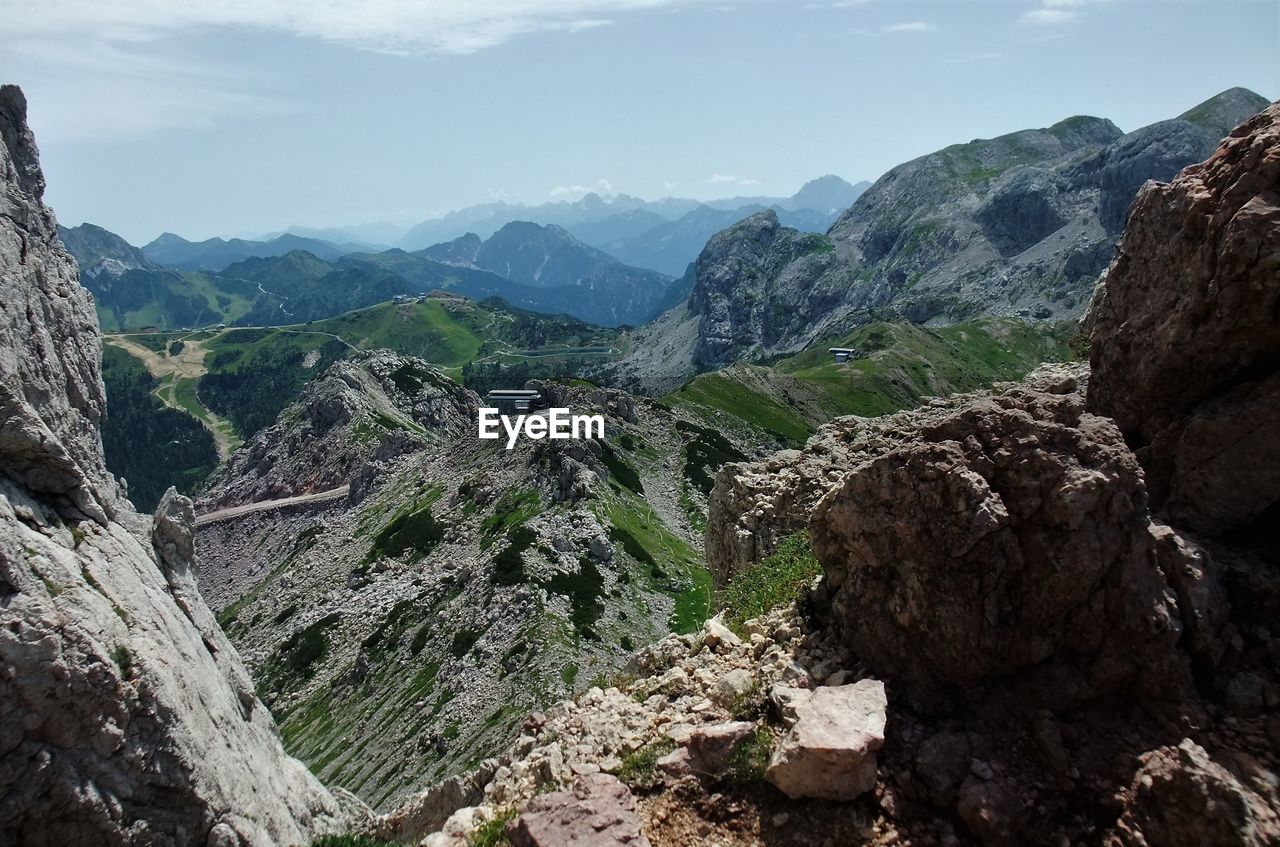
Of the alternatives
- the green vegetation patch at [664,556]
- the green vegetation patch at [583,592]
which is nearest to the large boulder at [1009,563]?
the green vegetation patch at [583,592]

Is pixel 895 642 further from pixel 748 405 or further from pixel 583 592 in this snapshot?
pixel 748 405

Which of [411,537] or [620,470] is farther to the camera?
[620,470]

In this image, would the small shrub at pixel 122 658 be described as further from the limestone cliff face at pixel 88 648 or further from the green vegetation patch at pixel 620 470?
the green vegetation patch at pixel 620 470

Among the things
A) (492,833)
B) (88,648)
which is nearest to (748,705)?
(492,833)

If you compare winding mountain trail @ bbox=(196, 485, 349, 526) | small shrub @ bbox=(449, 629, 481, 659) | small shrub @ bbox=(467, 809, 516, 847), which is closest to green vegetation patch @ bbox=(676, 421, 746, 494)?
small shrub @ bbox=(449, 629, 481, 659)

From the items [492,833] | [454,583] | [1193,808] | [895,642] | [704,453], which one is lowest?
[454,583]

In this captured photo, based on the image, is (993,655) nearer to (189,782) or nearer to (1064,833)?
(1064,833)

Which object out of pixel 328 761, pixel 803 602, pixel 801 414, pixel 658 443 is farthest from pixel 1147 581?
pixel 801 414
